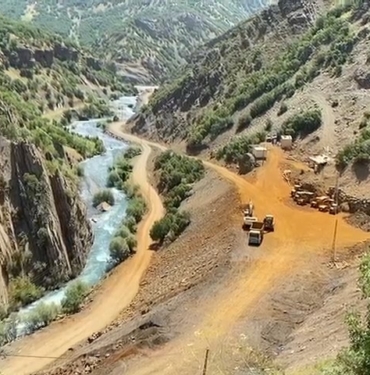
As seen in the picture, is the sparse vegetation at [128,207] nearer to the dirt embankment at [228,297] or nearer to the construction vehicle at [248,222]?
the dirt embankment at [228,297]

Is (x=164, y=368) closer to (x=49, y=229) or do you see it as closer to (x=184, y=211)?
(x=49, y=229)

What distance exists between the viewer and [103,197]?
172ft

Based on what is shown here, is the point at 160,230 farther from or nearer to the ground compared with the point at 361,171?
nearer to the ground

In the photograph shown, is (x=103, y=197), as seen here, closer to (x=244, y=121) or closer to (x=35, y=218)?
(x=35, y=218)

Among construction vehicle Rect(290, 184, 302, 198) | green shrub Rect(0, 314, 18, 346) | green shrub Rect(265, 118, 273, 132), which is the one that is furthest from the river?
green shrub Rect(265, 118, 273, 132)

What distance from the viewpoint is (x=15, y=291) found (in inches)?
1298

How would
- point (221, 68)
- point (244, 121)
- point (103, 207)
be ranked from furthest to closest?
point (221, 68)
point (244, 121)
point (103, 207)

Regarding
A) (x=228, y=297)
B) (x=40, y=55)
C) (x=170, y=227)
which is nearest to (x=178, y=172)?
(x=170, y=227)

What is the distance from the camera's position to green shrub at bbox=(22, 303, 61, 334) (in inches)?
1213

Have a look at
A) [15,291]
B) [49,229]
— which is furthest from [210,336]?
[49,229]

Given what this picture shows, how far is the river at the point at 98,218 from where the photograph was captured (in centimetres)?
3512

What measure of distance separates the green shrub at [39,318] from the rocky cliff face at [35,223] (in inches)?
68.6

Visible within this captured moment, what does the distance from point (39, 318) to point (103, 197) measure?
22.1 meters

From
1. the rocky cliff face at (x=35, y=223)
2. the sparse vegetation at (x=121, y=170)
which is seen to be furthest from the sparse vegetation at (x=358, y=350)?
the sparse vegetation at (x=121, y=170)
